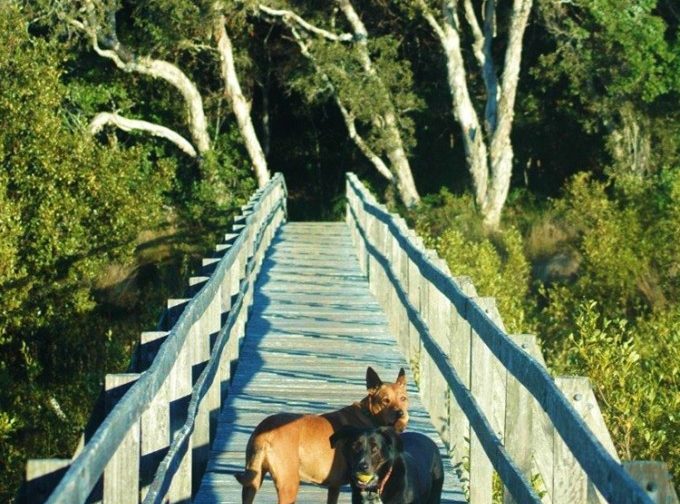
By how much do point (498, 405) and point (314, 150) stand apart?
4073 cm

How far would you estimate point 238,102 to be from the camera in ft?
137

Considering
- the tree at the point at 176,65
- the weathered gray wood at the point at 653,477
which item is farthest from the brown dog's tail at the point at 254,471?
the tree at the point at 176,65

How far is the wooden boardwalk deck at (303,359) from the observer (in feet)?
29.9

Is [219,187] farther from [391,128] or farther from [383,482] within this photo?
[383,482]

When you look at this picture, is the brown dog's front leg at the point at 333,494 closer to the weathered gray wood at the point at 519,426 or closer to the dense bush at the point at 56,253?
the weathered gray wood at the point at 519,426

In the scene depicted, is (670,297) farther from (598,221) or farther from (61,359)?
(61,359)

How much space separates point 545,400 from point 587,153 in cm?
4034

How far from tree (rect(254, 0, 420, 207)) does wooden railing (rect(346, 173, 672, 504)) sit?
86.8 ft

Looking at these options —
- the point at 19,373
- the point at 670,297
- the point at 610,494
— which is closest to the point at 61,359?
the point at 19,373

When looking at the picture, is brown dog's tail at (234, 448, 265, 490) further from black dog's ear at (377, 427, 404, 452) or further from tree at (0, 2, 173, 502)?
tree at (0, 2, 173, 502)

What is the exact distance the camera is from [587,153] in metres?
45.4

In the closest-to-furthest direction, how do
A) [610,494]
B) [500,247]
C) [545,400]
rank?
[610,494], [545,400], [500,247]

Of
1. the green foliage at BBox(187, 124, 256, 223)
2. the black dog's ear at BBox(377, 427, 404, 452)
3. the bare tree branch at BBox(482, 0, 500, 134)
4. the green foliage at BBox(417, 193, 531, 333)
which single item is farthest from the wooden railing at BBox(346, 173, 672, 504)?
the bare tree branch at BBox(482, 0, 500, 134)

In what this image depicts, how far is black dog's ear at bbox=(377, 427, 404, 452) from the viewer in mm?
6664
